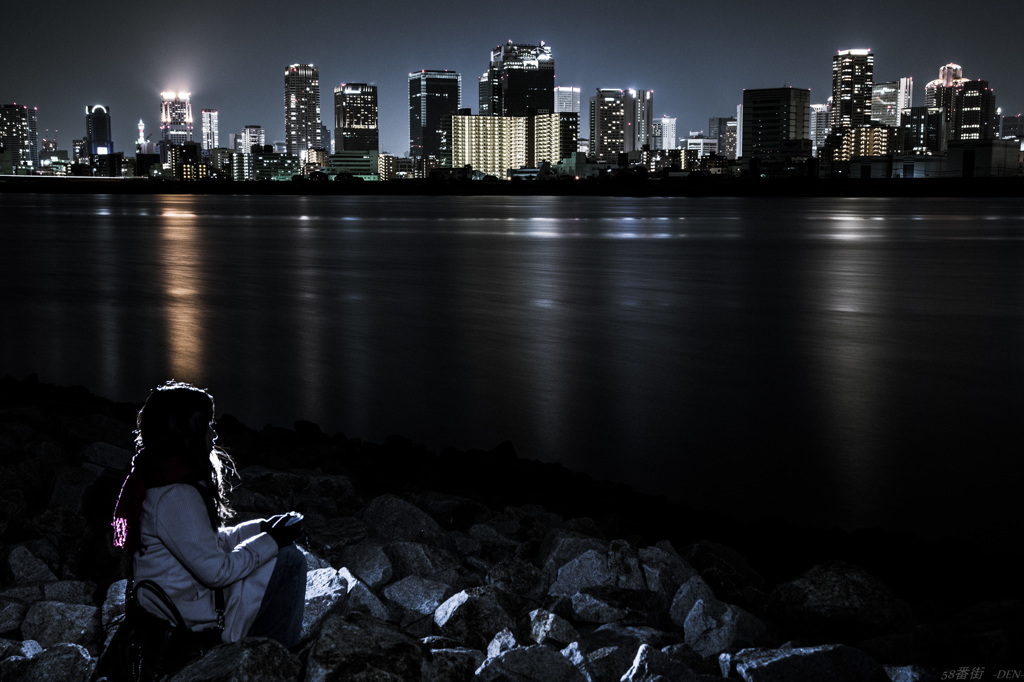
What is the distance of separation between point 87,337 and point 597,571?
14481mm

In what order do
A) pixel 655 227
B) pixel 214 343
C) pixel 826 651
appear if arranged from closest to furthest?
pixel 826 651 < pixel 214 343 < pixel 655 227

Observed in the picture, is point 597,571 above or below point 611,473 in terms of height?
above

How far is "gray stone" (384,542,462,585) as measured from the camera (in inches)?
191

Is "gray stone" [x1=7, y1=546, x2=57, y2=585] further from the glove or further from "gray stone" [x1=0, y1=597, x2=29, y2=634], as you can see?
the glove

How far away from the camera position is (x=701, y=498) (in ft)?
27.0

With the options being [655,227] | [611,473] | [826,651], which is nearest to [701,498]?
[611,473]

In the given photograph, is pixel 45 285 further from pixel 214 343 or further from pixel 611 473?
pixel 611 473

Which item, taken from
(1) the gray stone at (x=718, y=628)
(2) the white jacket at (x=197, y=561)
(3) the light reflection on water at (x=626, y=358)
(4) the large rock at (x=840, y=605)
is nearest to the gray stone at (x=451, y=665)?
(2) the white jacket at (x=197, y=561)

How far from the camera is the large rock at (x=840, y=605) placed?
4.90 m

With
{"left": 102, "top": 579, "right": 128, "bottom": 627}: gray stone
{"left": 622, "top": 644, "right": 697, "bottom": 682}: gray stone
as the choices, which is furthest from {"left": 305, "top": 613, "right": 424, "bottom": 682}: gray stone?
{"left": 102, "top": 579, "right": 128, "bottom": 627}: gray stone

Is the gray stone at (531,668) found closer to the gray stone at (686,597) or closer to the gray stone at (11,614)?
the gray stone at (686,597)

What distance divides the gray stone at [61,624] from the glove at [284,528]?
4.11ft

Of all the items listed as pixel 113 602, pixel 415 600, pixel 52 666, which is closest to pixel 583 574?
pixel 415 600

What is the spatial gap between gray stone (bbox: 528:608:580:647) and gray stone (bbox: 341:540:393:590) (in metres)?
0.85
